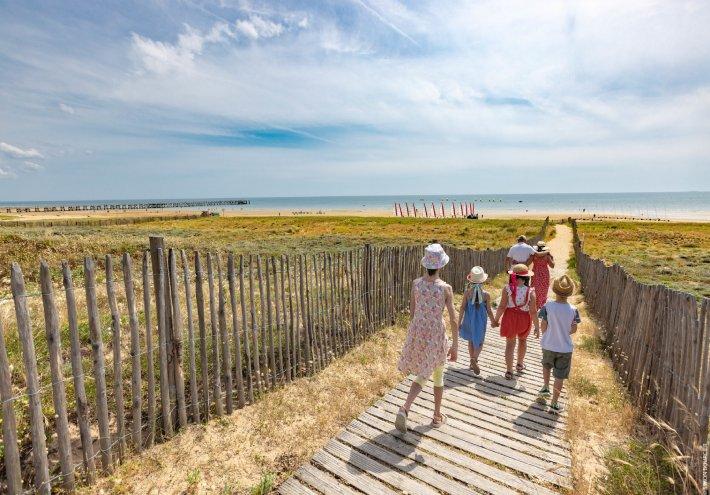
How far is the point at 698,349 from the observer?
3.65 meters

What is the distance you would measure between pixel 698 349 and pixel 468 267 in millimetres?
9997

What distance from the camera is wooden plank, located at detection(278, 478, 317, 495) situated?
11.2 feet

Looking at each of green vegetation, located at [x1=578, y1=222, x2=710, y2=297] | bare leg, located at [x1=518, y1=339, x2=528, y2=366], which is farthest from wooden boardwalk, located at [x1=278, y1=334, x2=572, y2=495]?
green vegetation, located at [x1=578, y1=222, x2=710, y2=297]

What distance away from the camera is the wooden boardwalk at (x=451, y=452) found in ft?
11.5

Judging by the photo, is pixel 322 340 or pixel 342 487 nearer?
pixel 342 487

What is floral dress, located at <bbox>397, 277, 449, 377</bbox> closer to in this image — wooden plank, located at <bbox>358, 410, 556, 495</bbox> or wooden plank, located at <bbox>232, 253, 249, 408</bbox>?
wooden plank, located at <bbox>358, 410, 556, 495</bbox>

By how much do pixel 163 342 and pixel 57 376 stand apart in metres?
1.02

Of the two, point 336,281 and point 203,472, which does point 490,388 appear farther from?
point 203,472

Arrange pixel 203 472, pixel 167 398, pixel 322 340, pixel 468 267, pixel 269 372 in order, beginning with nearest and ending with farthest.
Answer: pixel 203 472, pixel 167 398, pixel 269 372, pixel 322 340, pixel 468 267

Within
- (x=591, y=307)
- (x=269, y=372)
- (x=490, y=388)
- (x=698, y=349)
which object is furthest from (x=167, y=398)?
(x=591, y=307)

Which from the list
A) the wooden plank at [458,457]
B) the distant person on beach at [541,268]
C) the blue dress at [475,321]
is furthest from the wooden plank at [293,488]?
the distant person on beach at [541,268]

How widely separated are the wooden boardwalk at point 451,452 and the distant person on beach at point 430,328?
35cm

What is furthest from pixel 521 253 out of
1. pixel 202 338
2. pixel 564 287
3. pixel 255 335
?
pixel 202 338

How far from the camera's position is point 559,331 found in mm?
4781
